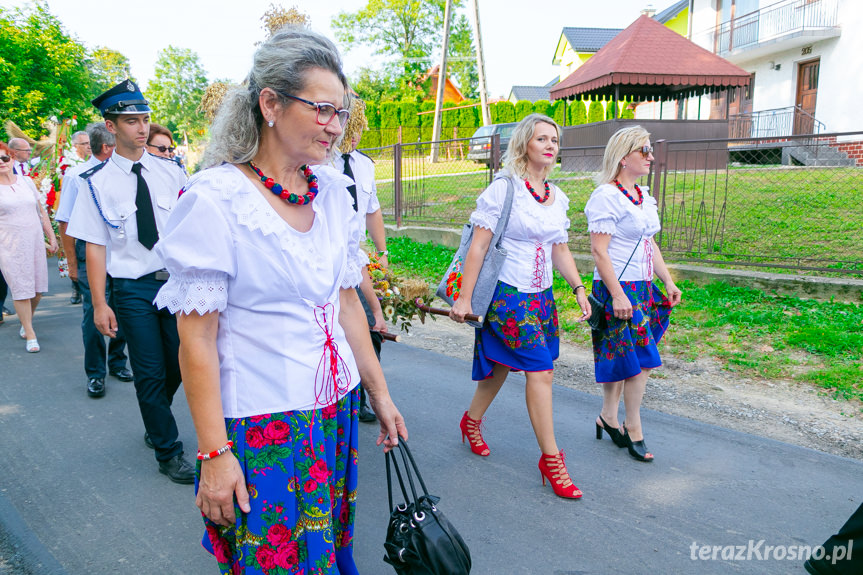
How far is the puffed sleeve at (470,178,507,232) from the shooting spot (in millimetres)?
3688

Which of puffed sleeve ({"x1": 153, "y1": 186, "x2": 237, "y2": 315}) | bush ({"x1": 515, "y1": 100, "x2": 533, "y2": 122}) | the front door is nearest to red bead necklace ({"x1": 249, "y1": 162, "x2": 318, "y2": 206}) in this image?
puffed sleeve ({"x1": 153, "y1": 186, "x2": 237, "y2": 315})

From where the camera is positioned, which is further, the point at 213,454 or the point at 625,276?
the point at 625,276

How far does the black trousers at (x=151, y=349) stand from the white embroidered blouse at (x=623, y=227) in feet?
8.76

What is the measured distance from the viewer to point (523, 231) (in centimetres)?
368

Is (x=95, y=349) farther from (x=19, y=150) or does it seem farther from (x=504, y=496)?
(x=19, y=150)

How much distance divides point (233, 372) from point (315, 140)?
69 cm

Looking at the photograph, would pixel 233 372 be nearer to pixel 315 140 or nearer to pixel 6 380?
pixel 315 140

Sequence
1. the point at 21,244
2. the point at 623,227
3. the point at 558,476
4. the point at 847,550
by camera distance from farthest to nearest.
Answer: the point at 21,244 < the point at 623,227 < the point at 558,476 < the point at 847,550

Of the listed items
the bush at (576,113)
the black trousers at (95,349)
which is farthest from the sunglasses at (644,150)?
the bush at (576,113)

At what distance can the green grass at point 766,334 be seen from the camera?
5.46 metres

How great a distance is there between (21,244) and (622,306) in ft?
20.7

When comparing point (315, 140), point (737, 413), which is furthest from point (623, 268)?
point (315, 140)

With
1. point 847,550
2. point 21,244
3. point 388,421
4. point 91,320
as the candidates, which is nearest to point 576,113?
point 21,244

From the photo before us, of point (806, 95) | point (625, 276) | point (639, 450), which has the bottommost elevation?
point (639, 450)
